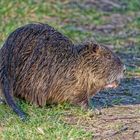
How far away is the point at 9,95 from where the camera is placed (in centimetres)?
677

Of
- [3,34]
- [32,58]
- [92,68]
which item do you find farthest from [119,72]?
[3,34]

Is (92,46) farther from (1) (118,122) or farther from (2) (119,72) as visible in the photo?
(1) (118,122)

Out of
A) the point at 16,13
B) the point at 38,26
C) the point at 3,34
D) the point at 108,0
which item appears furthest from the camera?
the point at 108,0

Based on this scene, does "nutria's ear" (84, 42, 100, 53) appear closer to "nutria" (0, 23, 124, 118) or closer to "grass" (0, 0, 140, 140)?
"nutria" (0, 23, 124, 118)

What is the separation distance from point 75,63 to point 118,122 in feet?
2.30

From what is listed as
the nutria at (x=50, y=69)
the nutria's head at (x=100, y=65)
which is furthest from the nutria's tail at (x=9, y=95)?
the nutria's head at (x=100, y=65)

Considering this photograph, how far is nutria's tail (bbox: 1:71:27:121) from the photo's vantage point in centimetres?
657

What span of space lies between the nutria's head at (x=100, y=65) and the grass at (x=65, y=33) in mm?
327

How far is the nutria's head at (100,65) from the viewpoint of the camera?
7.11m

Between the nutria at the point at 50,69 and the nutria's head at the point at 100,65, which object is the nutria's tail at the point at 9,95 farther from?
the nutria's head at the point at 100,65

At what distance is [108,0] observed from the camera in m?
12.7

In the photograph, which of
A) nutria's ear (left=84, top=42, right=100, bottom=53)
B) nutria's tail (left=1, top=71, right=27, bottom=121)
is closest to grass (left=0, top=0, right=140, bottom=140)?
nutria's tail (left=1, top=71, right=27, bottom=121)

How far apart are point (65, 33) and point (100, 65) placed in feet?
11.1

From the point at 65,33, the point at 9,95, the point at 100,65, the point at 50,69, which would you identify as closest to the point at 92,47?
the point at 100,65
